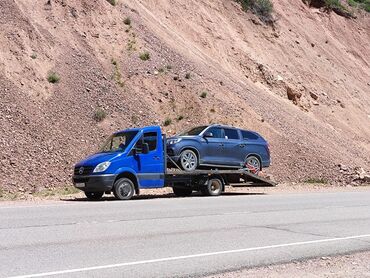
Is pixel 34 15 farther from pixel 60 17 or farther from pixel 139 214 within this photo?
pixel 139 214

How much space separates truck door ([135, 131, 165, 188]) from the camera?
18.4 metres

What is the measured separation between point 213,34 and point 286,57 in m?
6.28

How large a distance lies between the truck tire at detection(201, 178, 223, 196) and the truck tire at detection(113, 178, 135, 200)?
2986 mm

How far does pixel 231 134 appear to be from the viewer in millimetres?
20859

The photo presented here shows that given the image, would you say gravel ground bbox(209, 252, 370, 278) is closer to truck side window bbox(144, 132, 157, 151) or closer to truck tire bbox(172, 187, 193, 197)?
truck side window bbox(144, 132, 157, 151)

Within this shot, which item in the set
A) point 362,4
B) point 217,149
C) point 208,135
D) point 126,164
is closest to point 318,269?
point 126,164

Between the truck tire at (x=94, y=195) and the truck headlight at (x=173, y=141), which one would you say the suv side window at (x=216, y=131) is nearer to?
the truck headlight at (x=173, y=141)

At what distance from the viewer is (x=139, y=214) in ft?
45.2

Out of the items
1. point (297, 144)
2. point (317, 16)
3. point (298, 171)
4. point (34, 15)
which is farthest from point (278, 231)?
point (317, 16)

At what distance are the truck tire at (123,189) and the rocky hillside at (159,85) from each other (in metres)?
4.58

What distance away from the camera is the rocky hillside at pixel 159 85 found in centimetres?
2391

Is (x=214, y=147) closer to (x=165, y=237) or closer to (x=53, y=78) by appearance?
(x=165, y=237)

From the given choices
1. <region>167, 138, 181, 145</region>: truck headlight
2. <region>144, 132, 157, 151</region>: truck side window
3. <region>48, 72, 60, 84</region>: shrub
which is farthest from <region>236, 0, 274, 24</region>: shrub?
<region>144, 132, 157, 151</region>: truck side window

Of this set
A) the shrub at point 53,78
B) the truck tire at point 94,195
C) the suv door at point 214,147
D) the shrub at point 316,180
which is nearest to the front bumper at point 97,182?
the truck tire at point 94,195
